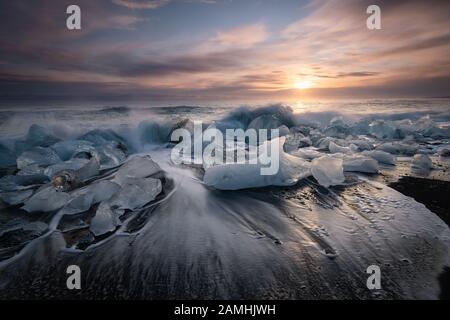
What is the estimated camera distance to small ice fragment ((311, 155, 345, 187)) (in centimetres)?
416

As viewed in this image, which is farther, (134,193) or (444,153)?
(444,153)

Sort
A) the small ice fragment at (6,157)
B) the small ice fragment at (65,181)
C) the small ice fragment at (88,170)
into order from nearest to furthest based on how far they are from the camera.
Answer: the small ice fragment at (65,181) → the small ice fragment at (88,170) → the small ice fragment at (6,157)

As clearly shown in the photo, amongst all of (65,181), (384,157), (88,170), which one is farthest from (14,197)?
(384,157)

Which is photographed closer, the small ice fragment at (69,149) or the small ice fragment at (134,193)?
the small ice fragment at (134,193)

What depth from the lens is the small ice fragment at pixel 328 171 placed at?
4160 mm

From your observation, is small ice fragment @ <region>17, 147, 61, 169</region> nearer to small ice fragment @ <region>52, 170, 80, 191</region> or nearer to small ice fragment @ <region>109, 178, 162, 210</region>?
small ice fragment @ <region>52, 170, 80, 191</region>

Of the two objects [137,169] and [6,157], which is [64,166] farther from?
[6,157]

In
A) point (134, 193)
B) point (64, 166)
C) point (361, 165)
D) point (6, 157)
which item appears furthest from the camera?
point (6, 157)

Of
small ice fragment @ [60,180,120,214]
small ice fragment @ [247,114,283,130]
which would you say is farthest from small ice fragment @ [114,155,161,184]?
small ice fragment @ [247,114,283,130]

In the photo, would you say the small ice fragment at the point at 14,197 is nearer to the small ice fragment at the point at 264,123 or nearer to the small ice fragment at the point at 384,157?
the small ice fragment at the point at 384,157

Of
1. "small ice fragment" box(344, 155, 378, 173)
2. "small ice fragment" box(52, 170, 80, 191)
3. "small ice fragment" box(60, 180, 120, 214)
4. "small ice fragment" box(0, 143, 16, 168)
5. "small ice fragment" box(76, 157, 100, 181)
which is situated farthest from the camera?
"small ice fragment" box(0, 143, 16, 168)

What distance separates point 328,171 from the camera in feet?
14.0

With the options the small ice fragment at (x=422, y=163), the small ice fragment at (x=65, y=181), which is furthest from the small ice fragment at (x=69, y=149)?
the small ice fragment at (x=422, y=163)
